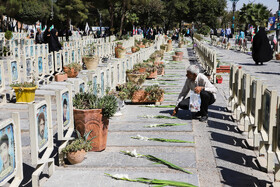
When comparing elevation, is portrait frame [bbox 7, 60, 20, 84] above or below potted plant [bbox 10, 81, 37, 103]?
above

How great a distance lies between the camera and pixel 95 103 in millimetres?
6246

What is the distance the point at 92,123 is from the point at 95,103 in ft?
1.13

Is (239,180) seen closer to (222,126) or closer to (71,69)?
(222,126)

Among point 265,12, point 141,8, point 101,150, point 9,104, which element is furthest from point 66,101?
point 265,12

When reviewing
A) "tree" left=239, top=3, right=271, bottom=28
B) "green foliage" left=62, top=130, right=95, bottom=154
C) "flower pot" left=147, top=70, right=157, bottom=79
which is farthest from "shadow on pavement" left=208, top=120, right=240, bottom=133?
"tree" left=239, top=3, right=271, bottom=28

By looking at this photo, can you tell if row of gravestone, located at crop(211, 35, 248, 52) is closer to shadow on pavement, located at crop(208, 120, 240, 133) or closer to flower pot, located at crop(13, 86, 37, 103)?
flower pot, located at crop(13, 86, 37, 103)

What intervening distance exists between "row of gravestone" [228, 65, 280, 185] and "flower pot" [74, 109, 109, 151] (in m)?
2.33

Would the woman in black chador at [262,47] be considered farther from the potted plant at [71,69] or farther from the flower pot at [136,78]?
the potted plant at [71,69]

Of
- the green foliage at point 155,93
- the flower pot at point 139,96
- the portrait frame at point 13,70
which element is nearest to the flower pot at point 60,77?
the portrait frame at point 13,70

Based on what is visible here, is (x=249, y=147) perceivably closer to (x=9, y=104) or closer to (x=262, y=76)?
(x=9, y=104)

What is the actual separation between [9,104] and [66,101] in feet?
16.0

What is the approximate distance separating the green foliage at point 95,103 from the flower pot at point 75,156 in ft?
2.42

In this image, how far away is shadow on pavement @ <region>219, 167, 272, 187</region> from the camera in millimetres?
5001

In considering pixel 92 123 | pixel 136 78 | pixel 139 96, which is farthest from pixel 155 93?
pixel 92 123
